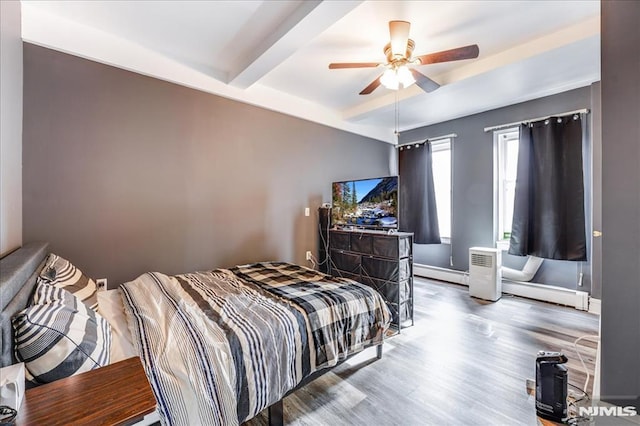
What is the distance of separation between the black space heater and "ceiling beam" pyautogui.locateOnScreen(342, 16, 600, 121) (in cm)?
276

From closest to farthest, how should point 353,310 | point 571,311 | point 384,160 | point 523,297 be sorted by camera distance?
point 353,310 < point 571,311 < point 523,297 < point 384,160

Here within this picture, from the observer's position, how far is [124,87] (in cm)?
254

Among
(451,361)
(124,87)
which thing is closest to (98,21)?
(124,87)

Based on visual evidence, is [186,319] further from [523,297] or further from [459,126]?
[459,126]

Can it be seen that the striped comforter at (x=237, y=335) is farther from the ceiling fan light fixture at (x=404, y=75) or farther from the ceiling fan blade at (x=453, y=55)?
the ceiling fan blade at (x=453, y=55)

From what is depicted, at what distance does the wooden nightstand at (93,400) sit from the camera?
29.3 inches

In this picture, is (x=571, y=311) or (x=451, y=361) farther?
(x=571, y=311)

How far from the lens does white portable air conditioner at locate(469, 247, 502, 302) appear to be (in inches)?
147

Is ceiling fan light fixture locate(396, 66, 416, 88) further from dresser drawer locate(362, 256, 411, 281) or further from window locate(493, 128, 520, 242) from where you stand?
window locate(493, 128, 520, 242)

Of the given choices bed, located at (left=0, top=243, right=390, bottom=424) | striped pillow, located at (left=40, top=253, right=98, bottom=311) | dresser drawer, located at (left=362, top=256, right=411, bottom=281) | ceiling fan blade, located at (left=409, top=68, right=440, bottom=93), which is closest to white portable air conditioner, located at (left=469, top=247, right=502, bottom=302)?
dresser drawer, located at (left=362, top=256, right=411, bottom=281)

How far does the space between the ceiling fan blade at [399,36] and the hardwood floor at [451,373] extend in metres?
2.55

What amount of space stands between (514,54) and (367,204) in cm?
207

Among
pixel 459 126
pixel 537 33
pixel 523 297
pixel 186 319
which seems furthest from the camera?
pixel 459 126

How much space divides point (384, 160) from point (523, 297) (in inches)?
122
